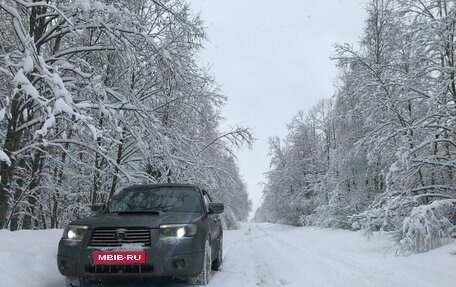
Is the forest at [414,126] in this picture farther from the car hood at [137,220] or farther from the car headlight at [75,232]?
the car headlight at [75,232]

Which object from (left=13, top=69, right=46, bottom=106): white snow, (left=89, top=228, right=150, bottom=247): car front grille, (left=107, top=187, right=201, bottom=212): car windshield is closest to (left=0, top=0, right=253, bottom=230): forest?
(left=13, top=69, right=46, bottom=106): white snow

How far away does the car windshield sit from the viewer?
23.0 feet

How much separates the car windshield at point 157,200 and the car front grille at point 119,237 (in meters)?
1.22

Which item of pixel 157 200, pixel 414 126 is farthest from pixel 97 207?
pixel 414 126

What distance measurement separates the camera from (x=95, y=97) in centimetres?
837

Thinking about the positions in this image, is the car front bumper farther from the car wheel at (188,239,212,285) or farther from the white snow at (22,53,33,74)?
the white snow at (22,53,33,74)

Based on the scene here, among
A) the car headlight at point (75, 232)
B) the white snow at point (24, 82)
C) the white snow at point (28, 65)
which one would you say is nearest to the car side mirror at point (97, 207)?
the car headlight at point (75, 232)

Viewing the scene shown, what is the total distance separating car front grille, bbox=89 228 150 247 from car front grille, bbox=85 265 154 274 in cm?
28

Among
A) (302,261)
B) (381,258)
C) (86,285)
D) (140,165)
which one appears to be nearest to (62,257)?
(86,285)

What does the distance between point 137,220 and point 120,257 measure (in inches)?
22.9

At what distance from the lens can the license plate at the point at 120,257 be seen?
5.45 meters

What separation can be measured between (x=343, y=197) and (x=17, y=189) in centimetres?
2166

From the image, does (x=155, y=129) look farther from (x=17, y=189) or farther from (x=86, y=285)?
(x=17, y=189)

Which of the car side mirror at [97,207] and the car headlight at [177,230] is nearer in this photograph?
the car headlight at [177,230]
